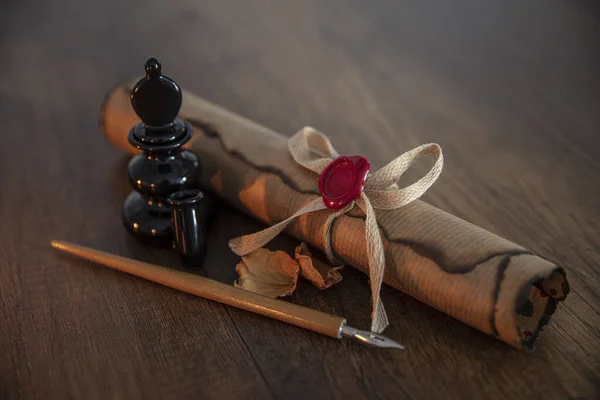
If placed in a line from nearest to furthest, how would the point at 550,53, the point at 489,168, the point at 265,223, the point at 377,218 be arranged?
the point at 377,218, the point at 265,223, the point at 489,168, the point at 550,53

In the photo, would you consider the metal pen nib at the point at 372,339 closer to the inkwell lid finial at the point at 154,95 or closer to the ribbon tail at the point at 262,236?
the ribbon tail at the point at 262,236

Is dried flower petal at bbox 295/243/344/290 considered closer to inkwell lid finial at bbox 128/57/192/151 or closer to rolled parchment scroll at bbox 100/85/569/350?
rolled parchment scroll at bbox 100/85/569/350

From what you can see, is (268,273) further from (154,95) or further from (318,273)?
(154,95)

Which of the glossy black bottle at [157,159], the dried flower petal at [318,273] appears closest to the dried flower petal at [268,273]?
the dried flower petal at [318,273]

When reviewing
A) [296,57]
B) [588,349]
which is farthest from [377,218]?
[296,57]

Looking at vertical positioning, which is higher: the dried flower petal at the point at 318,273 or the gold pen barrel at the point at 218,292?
the dried flower petal at the point at 318,273

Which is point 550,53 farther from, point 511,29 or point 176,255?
point 176,255
